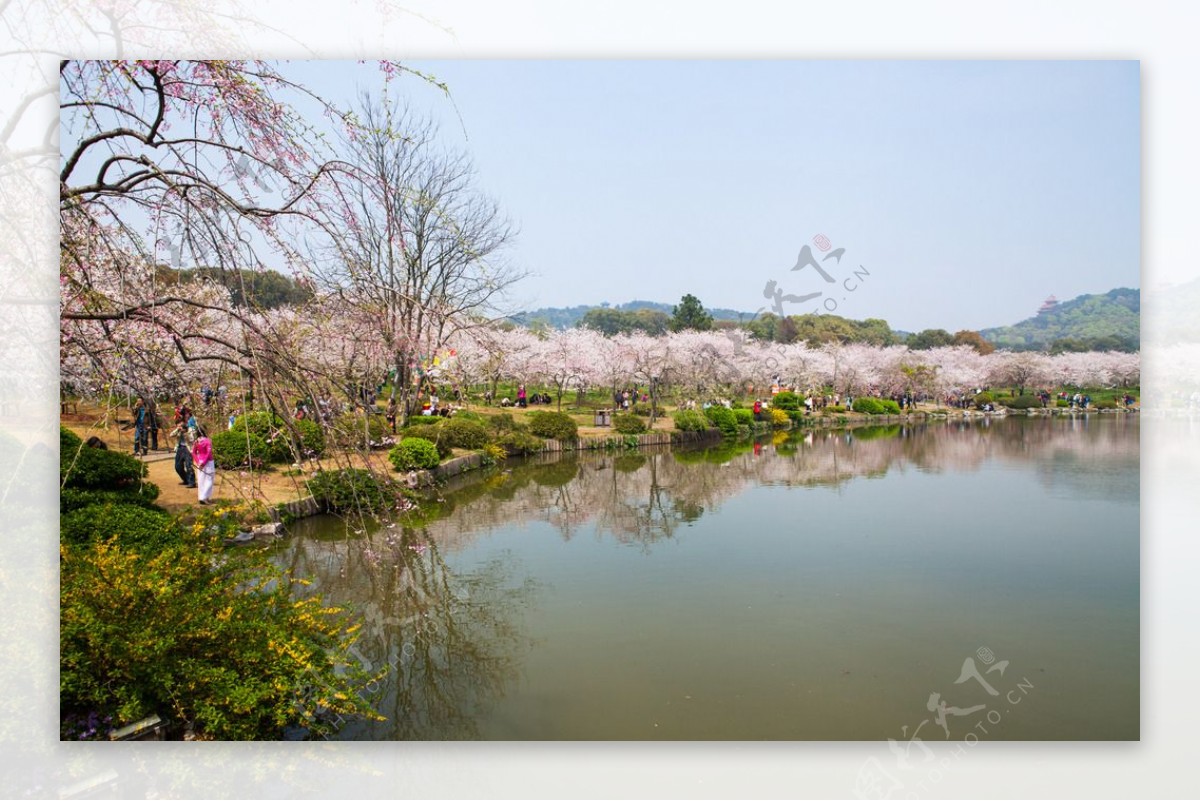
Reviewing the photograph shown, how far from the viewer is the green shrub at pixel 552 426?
13.8m

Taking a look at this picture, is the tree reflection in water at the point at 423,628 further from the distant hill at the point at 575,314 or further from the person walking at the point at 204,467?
the distant hill at the point at 575,314

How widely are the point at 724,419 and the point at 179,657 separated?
15.4 m

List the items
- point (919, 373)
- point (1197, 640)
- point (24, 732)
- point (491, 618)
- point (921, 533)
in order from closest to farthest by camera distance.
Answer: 1. point (24, 732)
2. point (1197, 640)
3. point (491, 618)
4. point (921, 533)
5. point (919, 373)

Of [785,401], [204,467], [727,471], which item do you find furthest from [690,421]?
[204,467]

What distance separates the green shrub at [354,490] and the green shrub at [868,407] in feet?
63.9

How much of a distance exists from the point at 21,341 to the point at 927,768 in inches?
164

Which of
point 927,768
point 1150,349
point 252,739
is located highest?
point 1150,349

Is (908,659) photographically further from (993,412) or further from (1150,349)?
(993,412)

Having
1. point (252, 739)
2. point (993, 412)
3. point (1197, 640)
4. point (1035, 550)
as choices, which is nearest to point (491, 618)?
point (252, 739)

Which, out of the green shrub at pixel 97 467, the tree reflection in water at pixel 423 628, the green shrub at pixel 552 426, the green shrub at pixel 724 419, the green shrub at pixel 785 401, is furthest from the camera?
the green shrub at pixel 785 401

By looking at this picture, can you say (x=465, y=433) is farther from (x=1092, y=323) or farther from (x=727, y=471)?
(x=1092, y=323)

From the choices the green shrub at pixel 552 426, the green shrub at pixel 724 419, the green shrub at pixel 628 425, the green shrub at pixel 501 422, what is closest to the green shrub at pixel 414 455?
the green shrub at pixel 501 422

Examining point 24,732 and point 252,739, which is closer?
point 24,732

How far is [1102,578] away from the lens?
5.17 meters
